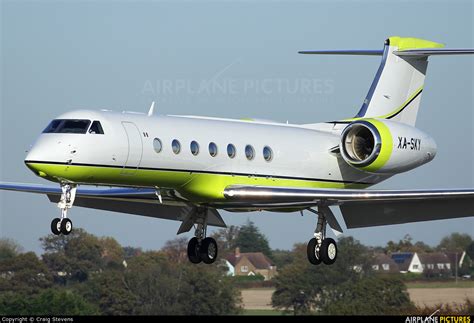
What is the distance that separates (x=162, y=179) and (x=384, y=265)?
677 inches

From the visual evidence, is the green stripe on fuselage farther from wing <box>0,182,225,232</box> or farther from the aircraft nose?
wing <box>0,182,225,232</box>

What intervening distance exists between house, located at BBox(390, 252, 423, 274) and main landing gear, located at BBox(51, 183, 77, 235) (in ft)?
60.3

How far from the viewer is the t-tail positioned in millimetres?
33656

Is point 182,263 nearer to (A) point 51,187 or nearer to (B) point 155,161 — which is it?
(A) point 51,187

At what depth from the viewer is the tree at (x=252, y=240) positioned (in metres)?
47.2

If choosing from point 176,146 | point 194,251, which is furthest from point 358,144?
point 176,146

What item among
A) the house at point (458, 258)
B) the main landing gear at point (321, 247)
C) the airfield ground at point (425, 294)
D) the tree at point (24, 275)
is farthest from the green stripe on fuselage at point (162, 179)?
the house at point (458, 258)

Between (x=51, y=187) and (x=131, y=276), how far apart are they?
31.4 ft

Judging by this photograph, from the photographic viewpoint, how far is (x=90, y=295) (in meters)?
41.1

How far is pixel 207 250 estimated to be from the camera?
31609mm

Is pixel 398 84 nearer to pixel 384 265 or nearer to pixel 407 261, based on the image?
pixel 384 265

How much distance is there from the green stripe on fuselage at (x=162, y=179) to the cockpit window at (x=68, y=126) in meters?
0.88

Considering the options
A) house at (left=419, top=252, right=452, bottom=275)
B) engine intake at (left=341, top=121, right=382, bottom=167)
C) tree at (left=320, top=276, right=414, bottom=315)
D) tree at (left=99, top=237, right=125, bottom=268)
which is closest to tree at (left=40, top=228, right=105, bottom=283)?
tree at (left=99, top=237, right=125, bottom=268)

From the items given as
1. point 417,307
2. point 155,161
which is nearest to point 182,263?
point 417,307
